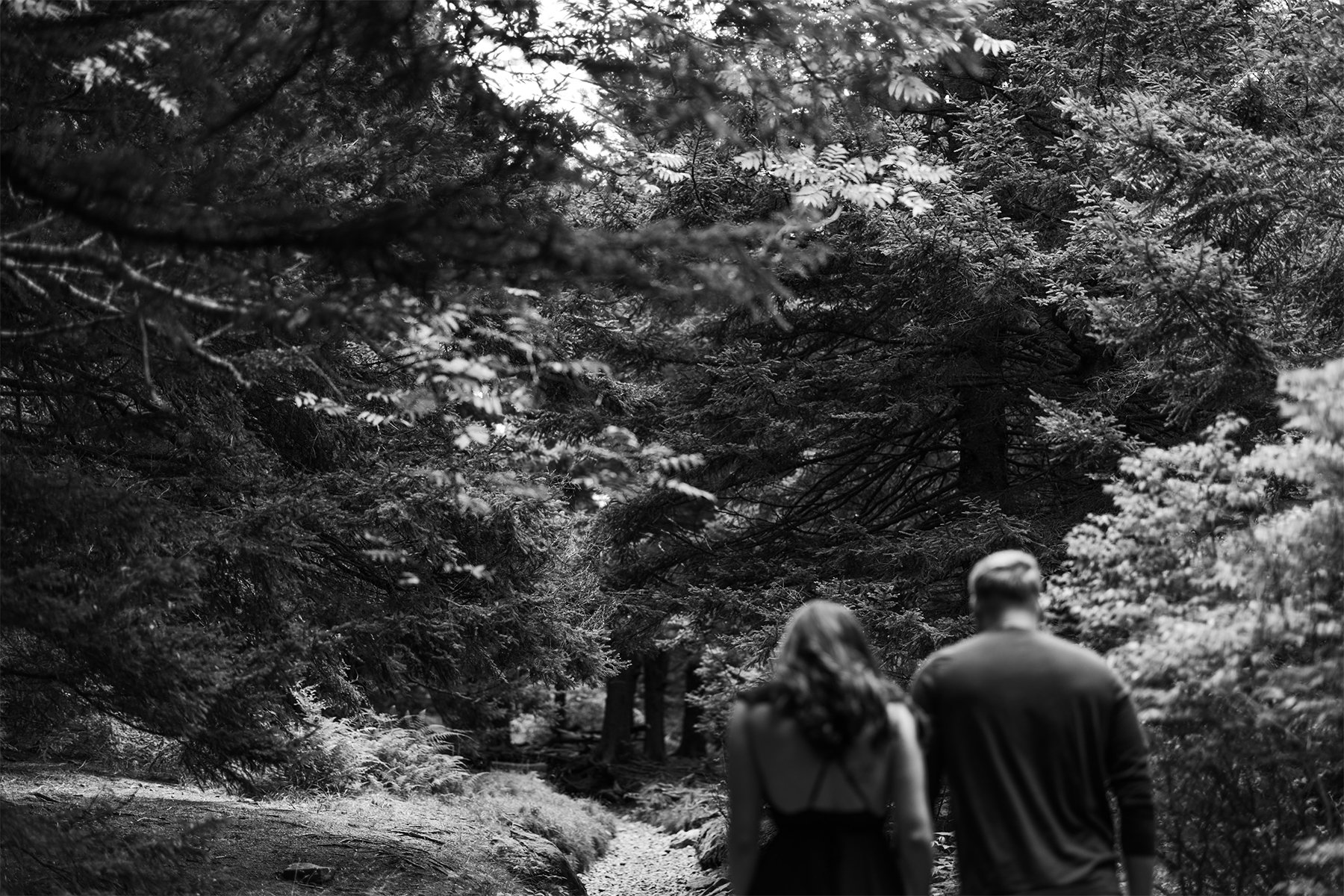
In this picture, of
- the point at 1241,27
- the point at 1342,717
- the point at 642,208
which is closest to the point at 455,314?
the point at 1342,717

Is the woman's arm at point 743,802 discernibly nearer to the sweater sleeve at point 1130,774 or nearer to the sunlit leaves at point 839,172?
the sweater sleeve at point 1130,774

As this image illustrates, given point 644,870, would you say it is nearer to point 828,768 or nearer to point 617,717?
point 617,717

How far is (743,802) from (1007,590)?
3.57 ft

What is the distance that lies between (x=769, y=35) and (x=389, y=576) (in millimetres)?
5685

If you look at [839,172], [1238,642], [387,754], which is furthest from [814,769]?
[387,754]

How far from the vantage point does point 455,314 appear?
5527mm

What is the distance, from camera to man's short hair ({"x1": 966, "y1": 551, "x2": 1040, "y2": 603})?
141 inches

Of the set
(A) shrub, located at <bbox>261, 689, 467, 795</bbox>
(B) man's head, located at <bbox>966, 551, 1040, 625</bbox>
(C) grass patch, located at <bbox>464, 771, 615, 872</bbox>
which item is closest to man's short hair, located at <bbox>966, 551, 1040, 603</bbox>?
(B) man's head, located at <bbox>966, 551, 1040, 625</bbox>

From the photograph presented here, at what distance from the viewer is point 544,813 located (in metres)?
16.4

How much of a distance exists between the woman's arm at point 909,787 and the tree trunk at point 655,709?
1050 inches

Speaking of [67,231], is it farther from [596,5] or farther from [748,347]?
[748,347]

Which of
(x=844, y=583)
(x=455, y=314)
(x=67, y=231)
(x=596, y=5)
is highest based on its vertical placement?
(x=596, y=5)

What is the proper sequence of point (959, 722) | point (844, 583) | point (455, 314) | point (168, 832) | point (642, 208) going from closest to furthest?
1. point (959, 722)
2. point (455, 314)
3. point (168, 832)
4. point (844, 583)
5. point (642, 208)

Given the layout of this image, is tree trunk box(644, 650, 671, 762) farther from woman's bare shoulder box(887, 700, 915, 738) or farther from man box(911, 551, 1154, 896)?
woman's bare shoulder box(887, 700, 915, 738)
